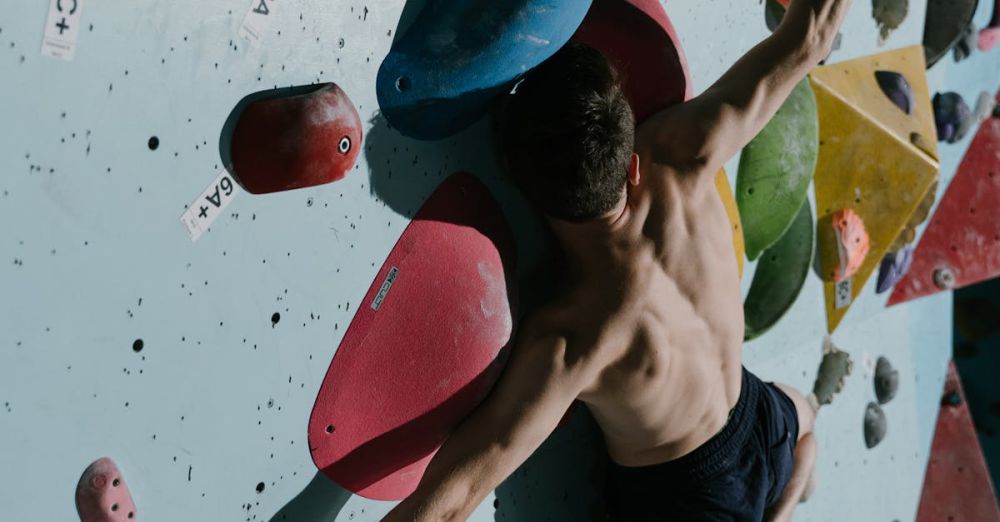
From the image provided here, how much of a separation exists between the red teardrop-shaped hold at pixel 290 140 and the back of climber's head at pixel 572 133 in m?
0.32

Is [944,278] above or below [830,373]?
below

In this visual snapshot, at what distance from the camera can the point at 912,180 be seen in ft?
8.70

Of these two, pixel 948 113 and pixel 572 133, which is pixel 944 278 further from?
pixel 572 133

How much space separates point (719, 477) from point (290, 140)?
112cm

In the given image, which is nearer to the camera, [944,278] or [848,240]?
[848,240]

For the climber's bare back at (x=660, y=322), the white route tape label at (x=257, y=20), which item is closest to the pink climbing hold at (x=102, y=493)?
the white route tape label at (x=257, y=20)

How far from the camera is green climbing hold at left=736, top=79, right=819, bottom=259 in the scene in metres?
2.24

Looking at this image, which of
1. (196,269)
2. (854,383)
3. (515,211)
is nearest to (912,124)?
(854,383)

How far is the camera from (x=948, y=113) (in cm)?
299

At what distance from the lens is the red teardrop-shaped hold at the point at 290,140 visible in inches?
53.1

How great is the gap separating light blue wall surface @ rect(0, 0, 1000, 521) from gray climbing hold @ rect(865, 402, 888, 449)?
1495mm

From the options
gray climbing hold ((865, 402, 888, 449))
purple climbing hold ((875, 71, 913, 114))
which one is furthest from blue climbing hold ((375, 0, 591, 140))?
gray climbing hold ((865, 402, 888, 449))

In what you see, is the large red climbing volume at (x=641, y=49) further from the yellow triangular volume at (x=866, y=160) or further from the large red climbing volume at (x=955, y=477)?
the large red climbing volume at (x=955, y=477)

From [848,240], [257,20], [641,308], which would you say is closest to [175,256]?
[257,20]
